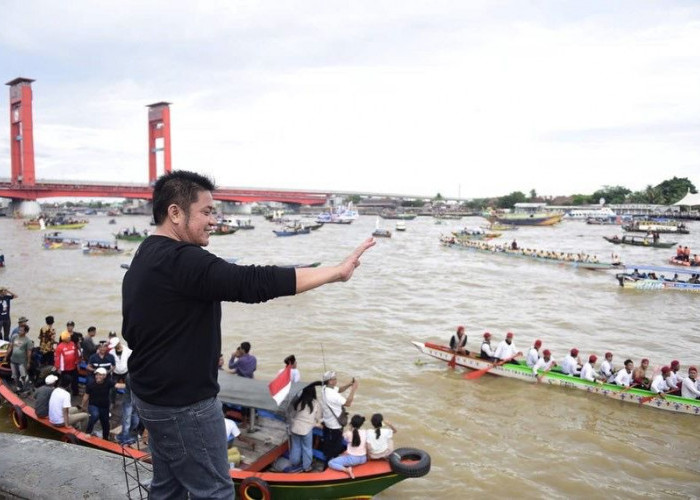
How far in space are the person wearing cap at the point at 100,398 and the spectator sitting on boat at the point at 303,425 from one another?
2.97 meters

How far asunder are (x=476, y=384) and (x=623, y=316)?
1146 cm

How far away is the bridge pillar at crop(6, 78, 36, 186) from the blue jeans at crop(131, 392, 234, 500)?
7762 centimetres

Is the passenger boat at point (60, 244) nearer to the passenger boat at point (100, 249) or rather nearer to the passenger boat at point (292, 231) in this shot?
the passenger boat at point (100, 249)

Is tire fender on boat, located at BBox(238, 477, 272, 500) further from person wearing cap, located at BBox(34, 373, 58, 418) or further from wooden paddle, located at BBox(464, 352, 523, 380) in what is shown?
wooden paddle, located at BBox(464, 352, 523, 380)

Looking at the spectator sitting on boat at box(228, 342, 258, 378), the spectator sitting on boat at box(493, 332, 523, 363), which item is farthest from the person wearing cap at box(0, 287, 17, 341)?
the spectator sitting on boat at box(493, 332, 523, 363)

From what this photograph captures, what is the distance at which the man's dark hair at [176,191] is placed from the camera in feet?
6.77

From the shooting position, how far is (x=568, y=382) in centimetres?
1171

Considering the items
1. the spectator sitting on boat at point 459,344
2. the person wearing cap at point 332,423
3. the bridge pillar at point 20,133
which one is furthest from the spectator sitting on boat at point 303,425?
the bridge pillar at point 20,133

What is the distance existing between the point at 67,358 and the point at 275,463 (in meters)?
4.42

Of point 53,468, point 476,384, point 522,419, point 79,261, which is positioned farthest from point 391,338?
point 79,261

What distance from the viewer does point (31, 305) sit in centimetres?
2078

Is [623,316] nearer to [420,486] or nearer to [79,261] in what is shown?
[420,486]

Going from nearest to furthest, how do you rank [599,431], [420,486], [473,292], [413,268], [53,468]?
[53,468], [420,486], [599,431], [473,292], [413,268]

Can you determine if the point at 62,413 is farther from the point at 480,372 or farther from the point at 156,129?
the point at 156,129
